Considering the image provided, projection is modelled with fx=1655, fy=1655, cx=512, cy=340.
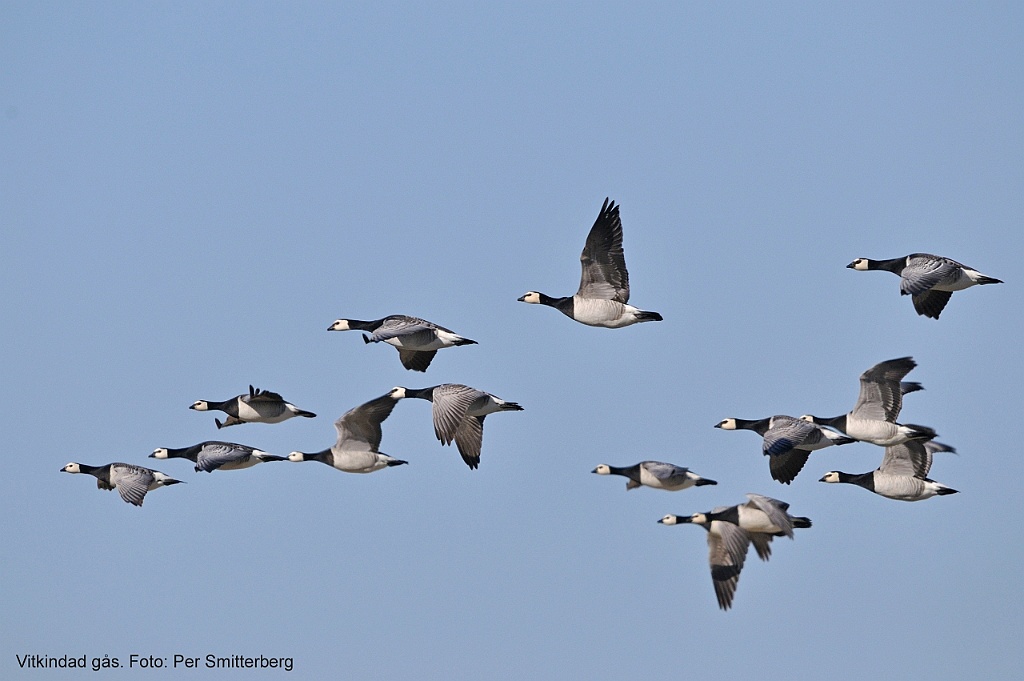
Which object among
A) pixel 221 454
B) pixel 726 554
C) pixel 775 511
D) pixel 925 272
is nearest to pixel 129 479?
pixel 221 454

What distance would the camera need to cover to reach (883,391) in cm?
2450

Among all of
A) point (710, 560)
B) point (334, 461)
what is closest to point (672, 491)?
point (710, 560)

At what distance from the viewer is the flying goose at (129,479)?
25.7 meters

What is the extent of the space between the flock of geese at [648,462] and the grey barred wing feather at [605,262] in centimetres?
1

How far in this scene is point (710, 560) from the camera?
77.3ft

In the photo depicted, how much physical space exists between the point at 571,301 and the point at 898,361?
4826 millimetres

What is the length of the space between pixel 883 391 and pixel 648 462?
3631mm

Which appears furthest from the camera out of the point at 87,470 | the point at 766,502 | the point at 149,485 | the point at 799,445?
the point at 87,470

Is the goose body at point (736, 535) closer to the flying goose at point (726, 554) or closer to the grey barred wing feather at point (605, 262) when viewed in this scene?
the flying goose at point (726, 554)

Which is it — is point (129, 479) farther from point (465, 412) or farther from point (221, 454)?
point (465, 412)

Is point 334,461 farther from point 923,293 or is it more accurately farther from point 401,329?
point 923,293

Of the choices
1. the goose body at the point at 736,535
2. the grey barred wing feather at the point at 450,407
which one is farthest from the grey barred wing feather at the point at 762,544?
the grey barred wing feather at the point at 450,407

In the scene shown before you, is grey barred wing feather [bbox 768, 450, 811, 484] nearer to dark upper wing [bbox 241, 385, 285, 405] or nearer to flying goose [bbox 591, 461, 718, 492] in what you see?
flying goose [bbox 591, 461, 718, 492]

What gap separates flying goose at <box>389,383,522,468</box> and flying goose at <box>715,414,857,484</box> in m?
3.80
